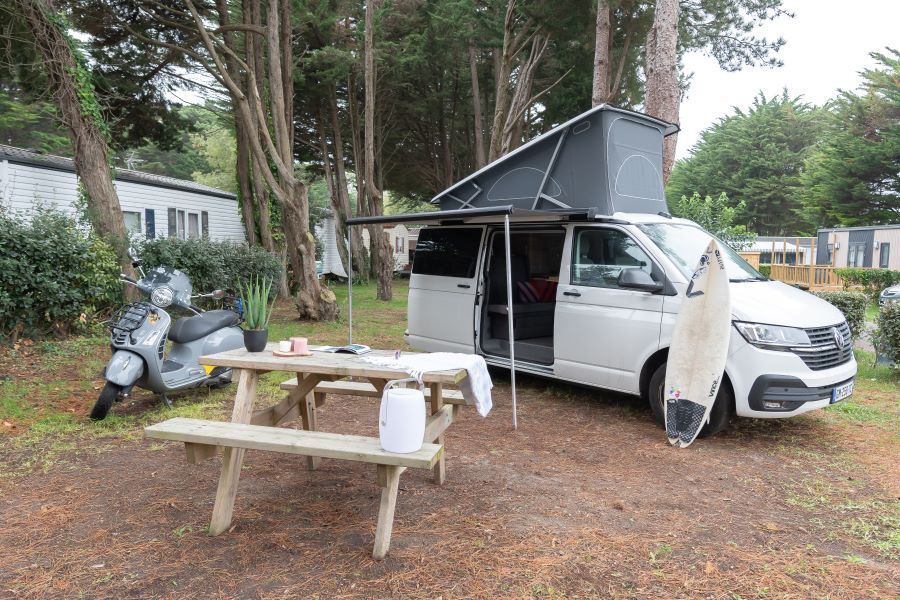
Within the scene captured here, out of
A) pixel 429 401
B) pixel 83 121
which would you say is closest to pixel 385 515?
pixel 429 401

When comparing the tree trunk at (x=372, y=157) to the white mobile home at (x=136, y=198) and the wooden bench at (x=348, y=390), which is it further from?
the wooden bench at (x=348, y=390)

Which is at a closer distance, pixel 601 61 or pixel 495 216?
pixel 495 216

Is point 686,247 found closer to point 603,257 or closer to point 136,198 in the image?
point 603,257

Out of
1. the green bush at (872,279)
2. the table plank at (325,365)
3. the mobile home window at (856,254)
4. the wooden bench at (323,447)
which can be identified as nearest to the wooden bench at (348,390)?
the table plank at (325,365)

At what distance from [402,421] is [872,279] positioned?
2166 cm

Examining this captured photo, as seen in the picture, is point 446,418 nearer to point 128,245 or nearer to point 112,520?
point 112,520

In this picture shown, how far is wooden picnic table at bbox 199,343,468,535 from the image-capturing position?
10.6ft

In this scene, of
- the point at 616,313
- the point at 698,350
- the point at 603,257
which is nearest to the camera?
the point at 698,350

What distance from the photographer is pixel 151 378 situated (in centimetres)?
536

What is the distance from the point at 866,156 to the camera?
3017cm

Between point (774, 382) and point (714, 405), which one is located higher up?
point (774, 382)

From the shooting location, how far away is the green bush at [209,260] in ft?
34.9

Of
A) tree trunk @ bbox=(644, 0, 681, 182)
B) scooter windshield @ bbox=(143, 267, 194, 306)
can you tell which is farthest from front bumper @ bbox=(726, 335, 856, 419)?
tree trunk @ bbox=(644, 0, 681, 182)

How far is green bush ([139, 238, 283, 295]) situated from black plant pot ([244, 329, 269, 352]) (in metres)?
7.59
